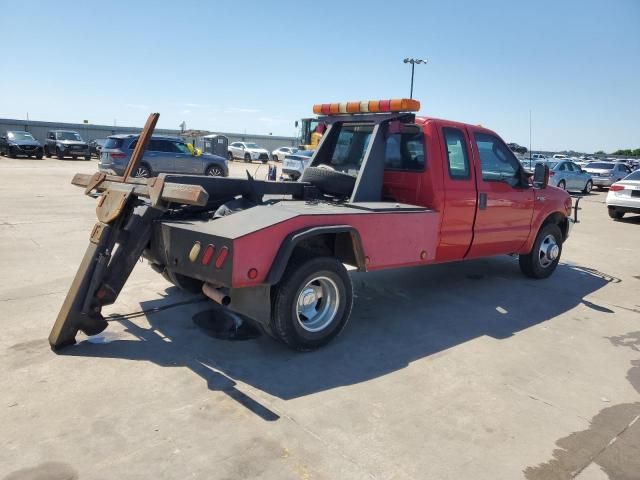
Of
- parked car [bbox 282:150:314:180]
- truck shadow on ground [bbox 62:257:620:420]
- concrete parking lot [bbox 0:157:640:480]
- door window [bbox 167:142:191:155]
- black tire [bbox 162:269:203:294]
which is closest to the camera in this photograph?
concrete parking lot [bbox 0:157:640:480]

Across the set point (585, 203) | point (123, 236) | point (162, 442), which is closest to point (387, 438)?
point (162, 442)

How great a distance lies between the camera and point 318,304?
14.8 feet

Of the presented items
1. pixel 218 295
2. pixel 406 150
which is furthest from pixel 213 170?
pixel 218 295

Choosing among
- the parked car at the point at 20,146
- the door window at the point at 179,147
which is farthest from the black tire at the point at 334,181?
the parked car at the point at 20,146

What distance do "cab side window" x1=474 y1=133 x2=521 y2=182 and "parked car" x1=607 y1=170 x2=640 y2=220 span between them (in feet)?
33.3

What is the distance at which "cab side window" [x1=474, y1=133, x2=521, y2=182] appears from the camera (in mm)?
5992

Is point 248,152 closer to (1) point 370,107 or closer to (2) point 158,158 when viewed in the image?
(2) point 158,158

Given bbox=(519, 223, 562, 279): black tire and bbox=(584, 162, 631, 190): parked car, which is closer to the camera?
bbox=(519, 223, 562, 279): black tire

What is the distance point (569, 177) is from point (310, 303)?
22507mm

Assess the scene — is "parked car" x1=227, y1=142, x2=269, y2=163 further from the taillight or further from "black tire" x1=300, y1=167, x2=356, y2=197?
the taillight

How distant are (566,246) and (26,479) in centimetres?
1019

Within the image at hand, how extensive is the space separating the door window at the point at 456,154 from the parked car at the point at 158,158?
44.0ft

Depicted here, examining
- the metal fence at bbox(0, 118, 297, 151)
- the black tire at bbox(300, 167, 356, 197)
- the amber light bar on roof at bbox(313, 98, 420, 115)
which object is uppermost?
the metal fence at bbox(0, 118, 297, 151)

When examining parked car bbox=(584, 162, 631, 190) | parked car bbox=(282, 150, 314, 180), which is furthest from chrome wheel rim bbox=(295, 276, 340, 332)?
parked car bbox=(584, 162, 631, 190)
